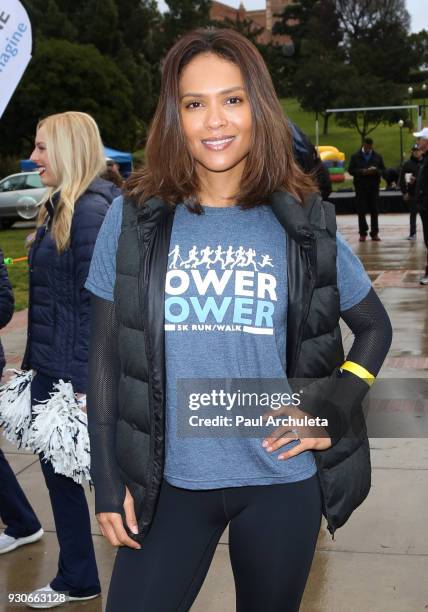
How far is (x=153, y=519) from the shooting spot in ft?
7.24

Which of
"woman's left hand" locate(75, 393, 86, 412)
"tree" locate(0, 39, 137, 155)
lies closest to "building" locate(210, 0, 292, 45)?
"tree" locate(0, 39, 137, 155)

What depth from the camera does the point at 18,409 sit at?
389 cm

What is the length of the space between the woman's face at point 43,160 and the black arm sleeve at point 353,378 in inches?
72.1

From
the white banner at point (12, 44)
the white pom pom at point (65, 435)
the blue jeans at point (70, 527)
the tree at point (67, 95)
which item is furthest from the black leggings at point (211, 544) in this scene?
the tree at point (67, 95)

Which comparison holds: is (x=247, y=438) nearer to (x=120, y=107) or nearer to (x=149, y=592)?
(x=149, y=592)

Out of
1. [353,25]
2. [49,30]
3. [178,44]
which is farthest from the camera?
[353,25]

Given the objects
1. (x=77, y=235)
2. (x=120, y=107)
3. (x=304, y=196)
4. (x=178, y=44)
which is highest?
(x=178, y=44)

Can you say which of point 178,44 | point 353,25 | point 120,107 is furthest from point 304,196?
point 353,25

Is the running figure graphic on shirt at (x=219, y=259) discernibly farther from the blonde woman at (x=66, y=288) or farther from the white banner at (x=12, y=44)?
the white banner at (x=12, y=44)

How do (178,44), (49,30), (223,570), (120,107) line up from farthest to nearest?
(49,30) < (120,107) < (223,570) < (178,44)

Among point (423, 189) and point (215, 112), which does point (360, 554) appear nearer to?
point (215, 112)

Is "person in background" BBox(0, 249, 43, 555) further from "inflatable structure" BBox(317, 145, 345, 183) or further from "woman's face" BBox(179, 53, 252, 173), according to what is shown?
"inflatable structure" BBox(317, 145, 345, 183)

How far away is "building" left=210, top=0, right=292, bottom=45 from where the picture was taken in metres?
139

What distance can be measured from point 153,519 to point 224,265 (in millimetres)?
593
